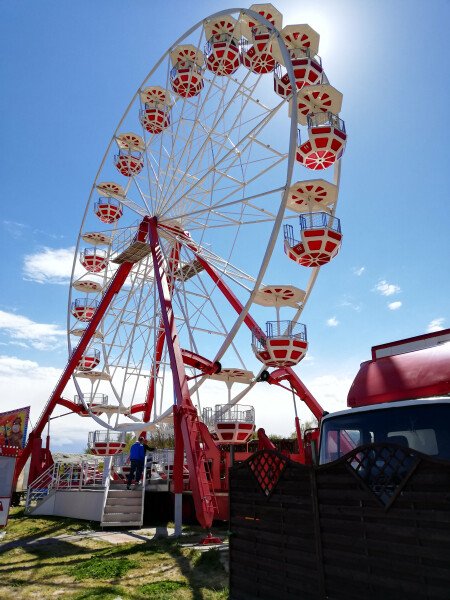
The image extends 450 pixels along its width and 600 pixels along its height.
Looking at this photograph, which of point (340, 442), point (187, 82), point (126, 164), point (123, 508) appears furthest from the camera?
point (126, 164)

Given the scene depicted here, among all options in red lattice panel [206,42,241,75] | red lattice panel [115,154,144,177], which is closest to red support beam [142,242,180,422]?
red lattice panel [115,154,144,177]

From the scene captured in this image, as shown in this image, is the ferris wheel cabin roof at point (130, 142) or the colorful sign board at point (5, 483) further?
the ferris wheel cabin roof at point (130, 142)

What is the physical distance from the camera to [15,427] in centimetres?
2480

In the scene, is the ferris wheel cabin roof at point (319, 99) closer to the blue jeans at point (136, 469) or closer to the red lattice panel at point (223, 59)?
the red lattice panel at point (223, 59)

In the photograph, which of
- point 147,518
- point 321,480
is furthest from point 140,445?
point 321,480

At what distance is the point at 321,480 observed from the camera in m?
4.36

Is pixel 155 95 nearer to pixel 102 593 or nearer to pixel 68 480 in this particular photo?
pixel 68 480

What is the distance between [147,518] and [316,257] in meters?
9.71

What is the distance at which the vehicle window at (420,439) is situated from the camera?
4.70 meters

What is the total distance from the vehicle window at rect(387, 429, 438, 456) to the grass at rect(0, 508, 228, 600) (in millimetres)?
3317

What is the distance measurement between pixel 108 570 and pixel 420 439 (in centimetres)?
589

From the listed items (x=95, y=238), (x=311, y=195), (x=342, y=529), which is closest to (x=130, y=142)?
(x=95, y=238)

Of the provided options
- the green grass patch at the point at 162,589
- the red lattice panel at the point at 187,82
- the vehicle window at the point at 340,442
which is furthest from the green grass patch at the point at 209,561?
the red lattice panel at the point at 187,82

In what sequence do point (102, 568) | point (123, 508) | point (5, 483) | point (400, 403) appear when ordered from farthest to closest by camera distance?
point (123, 508) < point (5, 483) < point (102, 568) < point (400, 403)
